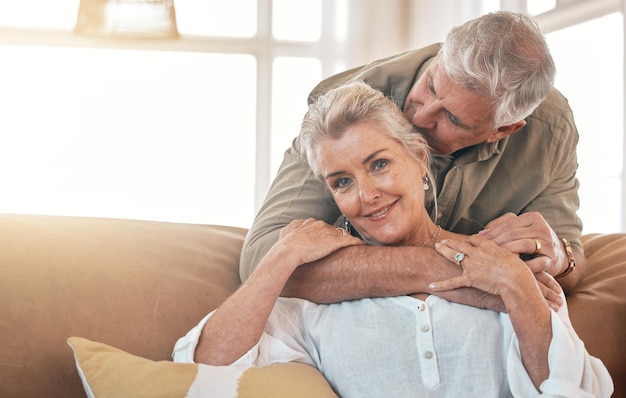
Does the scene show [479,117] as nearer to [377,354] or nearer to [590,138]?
[377,354]

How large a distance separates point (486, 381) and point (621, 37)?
74.3 inches

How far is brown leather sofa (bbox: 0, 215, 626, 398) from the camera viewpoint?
1602 mm

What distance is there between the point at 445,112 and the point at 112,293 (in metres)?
0.82

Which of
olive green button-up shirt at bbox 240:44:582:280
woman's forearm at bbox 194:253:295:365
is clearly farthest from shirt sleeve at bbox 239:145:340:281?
woman's forearm at bbox 194:253:295:365

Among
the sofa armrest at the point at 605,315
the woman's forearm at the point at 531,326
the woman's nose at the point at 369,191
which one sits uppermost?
the woman's nose at the point at 369,191

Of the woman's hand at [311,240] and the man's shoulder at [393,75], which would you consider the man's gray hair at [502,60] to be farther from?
→ the woman's hand at [311,240]

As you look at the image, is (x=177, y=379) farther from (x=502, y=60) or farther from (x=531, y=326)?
(x=502, y=60)

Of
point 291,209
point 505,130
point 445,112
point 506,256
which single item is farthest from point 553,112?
point 291,209

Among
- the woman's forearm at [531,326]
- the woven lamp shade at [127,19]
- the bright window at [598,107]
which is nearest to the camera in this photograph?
the woman's forearm at [531,326]

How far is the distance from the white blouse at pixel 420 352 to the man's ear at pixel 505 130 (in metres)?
0.47

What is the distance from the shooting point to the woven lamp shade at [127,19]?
13.7 ft

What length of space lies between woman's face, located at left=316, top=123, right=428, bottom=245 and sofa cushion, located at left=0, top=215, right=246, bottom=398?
1.19 feet

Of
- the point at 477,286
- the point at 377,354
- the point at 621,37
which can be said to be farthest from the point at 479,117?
the point at 621,37

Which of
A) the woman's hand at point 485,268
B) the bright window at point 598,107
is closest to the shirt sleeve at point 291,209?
the woman's hand at point 485,268
